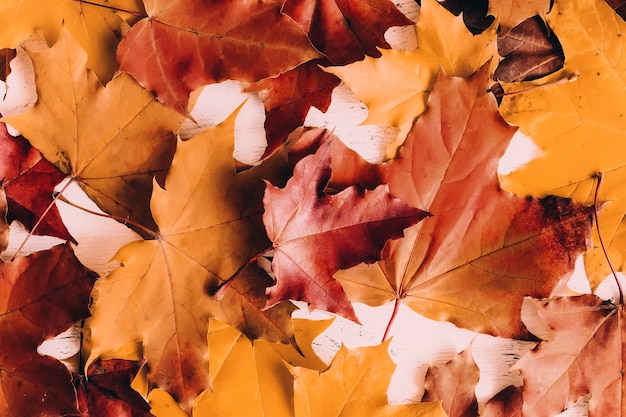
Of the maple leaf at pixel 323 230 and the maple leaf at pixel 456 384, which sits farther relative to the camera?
the maple leaf at pixel 456 384

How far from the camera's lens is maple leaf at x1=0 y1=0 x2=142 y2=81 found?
635mm

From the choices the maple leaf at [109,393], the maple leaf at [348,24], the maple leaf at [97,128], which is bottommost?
the maple leaf at [109,393]

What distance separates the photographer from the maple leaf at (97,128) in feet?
2.08

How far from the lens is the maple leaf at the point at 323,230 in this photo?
2.00ft

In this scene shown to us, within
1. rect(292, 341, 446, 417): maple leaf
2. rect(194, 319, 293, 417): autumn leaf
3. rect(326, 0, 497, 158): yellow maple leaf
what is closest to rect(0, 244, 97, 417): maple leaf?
rect(194, 319, 293, 417): autumn leaf

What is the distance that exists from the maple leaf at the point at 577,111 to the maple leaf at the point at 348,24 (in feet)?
0.55

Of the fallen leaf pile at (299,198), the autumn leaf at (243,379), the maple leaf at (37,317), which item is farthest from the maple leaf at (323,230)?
the maple leaf at (37,317)

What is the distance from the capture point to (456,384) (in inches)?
28.8

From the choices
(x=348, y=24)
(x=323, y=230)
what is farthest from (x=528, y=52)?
(x=323, y=230)

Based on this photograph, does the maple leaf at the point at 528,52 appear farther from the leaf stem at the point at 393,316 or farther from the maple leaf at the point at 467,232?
the leaf stem at the point at 393,316

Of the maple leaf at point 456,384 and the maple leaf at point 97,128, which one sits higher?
the maple leaf at point 97,128

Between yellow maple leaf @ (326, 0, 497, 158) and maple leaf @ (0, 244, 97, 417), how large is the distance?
38 cm

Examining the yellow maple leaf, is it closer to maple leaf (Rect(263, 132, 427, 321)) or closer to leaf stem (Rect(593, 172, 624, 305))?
maple leaf (Rect(263, 132, 427, 321))

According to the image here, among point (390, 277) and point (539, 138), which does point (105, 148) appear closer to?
point (390, 277)
